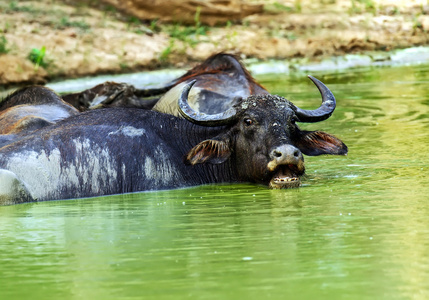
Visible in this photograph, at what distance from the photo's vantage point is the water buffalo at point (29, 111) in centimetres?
825

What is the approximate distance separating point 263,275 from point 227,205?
2417mm

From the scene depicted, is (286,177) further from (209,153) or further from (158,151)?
(158,151)

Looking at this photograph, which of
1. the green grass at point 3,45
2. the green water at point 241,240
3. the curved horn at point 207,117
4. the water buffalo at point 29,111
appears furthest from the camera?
the green grass at point 3,45

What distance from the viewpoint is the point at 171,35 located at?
20.7m

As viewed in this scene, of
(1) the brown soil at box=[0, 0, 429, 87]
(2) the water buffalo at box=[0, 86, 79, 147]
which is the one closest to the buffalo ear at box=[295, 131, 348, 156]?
(2) the water buffalo at box=[0, 86, 79, 147]

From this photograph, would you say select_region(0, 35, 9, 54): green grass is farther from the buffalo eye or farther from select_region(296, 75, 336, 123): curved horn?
the buffalo eye

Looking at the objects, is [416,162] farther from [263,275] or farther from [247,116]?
[263,275]

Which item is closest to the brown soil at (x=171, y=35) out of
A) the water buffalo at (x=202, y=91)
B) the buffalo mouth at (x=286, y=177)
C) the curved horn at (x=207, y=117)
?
the water buffalo at (x=202, y=91)

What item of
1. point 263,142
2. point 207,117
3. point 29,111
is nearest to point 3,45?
point 29,111

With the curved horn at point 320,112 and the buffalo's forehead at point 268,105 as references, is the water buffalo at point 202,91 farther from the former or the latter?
the buffalo's forehead at point 268,105

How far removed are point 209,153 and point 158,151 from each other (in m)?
0.48

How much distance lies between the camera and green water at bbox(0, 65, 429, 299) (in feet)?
12.9

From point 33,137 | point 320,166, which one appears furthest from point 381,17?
point 33,137

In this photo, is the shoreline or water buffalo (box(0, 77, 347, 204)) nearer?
water buffalo (box(0, 77, 347, 204))
